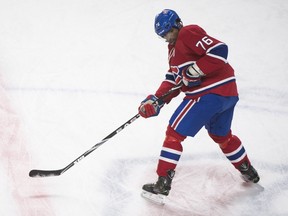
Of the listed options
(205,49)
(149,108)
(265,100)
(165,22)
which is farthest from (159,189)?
(265,100)

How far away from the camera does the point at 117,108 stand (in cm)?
349

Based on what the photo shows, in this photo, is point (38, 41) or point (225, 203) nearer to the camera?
point (225, 203)

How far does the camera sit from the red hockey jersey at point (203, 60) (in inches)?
97.4

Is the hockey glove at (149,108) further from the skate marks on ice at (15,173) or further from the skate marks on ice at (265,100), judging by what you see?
the skate marks on ice at (265,100)

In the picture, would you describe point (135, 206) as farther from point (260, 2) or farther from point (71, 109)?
point (260, 2)

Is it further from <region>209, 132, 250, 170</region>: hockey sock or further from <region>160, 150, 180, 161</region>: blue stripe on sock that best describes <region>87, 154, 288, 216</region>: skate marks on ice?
<region>160, 150, 180, 161</region>: blue stripe on sock

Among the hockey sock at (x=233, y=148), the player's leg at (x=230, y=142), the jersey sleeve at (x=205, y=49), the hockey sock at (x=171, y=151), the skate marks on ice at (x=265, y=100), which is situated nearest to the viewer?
the jersey sleeve at (x=205, y=49)

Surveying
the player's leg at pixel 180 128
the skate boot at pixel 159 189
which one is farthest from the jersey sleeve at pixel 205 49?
the skate boot at pixel 159 189

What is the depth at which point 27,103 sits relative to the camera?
3438mm

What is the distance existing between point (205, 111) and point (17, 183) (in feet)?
3.83

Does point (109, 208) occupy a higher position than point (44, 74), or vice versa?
point (44, 74)

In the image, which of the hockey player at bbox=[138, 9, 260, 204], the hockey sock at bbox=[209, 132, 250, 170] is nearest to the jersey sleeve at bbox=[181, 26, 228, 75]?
the hockey player at bbox=[138, 9, 260, 204]

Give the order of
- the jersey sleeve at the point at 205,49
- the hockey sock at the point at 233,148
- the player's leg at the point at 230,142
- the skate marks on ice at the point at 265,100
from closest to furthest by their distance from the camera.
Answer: the jersey sleeve at the point at 205,49, the player's leg at the point at 230,142, the hockey sock at the point at 233,148, the skate marks on ice at the point at 265,100

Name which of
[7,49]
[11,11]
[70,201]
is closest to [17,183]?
[70,201]
